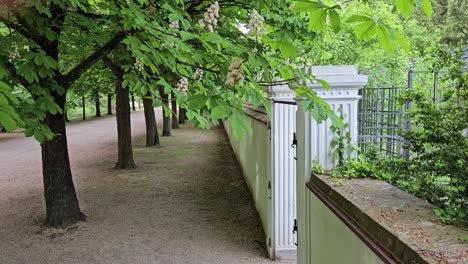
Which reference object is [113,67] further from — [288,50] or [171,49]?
[288,50]

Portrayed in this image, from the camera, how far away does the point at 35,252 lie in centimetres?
521

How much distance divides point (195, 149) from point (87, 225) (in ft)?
26.1

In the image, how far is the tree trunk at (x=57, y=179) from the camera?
19.7 ft

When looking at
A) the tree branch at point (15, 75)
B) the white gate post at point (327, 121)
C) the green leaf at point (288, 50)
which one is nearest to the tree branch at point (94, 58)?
the tree branch at point (15, 75)

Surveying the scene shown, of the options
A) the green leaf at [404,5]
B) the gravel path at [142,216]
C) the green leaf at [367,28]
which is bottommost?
the gravel path at [142,216]

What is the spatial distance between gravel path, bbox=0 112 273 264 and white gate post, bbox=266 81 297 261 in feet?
1.11

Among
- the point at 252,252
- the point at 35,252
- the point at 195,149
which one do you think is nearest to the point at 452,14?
the point at 195,149

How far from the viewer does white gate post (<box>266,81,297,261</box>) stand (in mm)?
4676

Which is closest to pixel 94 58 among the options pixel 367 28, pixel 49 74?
pixel 49 74

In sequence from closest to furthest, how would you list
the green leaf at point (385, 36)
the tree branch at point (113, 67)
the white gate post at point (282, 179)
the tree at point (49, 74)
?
1. the green leaf at point (385, 36)
2. the tree at point (49, 74)
3. the white gate post at point (282, 179)
4. the tree branch at point (113, 67)

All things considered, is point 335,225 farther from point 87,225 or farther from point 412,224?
point 87,225

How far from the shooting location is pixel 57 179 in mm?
6094

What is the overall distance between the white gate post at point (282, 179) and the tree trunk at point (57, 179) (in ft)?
11.0

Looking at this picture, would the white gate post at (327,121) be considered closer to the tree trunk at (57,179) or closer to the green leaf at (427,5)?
the green leaf at (427,5)
